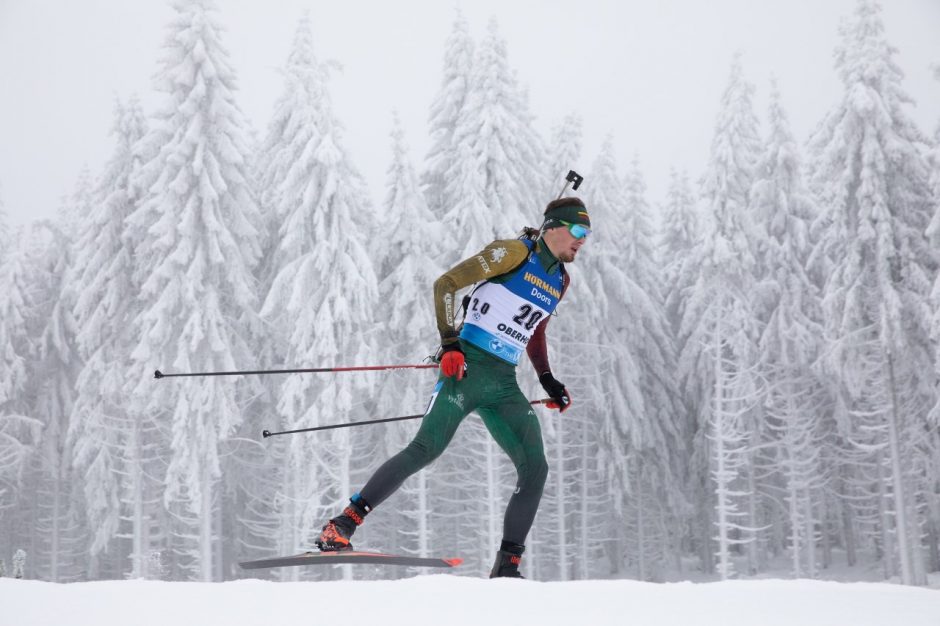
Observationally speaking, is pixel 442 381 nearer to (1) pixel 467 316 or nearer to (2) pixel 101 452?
(1) pixel 467 316

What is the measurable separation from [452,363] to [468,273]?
0.61m

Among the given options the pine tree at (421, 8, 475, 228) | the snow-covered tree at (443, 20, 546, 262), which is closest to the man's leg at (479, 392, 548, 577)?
the snow-covered tree at (443, 20, 546, 262)

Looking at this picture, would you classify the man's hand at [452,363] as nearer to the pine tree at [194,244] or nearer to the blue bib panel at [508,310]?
the blue bib panel at [508,310]

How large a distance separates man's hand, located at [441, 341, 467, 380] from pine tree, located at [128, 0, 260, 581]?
1831cm

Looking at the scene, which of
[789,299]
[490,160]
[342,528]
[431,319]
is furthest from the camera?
[789,299]

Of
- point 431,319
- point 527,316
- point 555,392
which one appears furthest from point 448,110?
point 527,316

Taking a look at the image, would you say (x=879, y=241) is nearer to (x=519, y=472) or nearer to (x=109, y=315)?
(x=519, y=472)

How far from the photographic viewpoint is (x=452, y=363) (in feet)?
17.0

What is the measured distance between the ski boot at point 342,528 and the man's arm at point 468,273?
1178mm

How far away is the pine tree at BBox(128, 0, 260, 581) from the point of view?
2250 centimetres

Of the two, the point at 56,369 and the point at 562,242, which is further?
the point at 56,369

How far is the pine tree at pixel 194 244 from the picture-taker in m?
22.5

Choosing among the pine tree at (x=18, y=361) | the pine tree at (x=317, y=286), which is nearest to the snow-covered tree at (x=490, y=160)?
the pine tree at (x=317, y=286)

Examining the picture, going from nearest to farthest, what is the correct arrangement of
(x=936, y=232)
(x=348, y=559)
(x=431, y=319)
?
(x=348, y=559), (x=936, y=232), (x=431, y=319)
